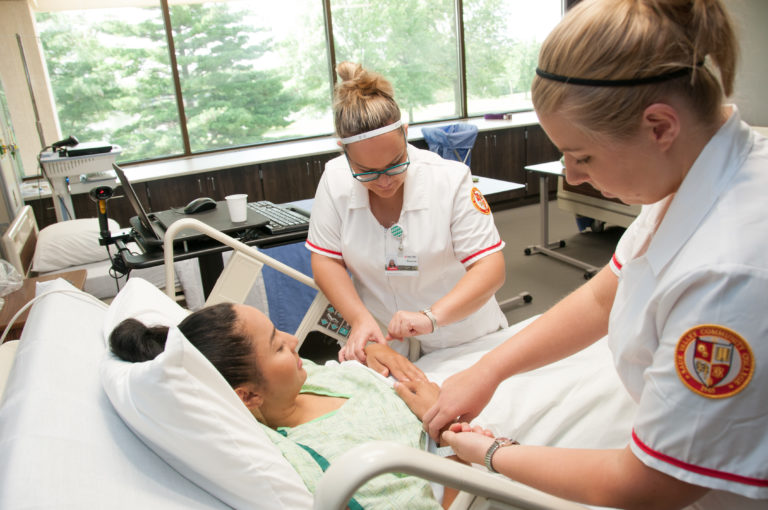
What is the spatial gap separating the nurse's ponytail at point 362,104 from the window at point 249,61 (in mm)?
3969

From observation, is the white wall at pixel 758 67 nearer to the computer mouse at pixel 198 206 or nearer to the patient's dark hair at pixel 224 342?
the computer mouse at pixel 198 206

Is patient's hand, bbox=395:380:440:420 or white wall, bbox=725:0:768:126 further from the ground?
white wall, bbox=725:0:768:126

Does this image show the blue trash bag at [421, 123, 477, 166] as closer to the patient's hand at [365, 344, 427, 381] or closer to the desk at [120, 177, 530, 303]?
the desk at [120, 177, 530, 303]

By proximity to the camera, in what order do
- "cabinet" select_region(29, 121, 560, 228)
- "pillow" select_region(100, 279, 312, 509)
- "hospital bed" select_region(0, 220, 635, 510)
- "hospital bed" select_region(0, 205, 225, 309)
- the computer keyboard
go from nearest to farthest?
"hospital bed" select_region(0, 220, 635, 510) → "pillow" select_region(100, 279, 312, 509) → the computer keyboard → "hospital bed" select_region(0, 205, 225, 309) → "cabinet" select_region(29, 121, 560, 228)

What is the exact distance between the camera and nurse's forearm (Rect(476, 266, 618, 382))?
47.6 inches

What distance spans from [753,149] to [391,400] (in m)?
1.00

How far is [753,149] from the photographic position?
30.6 inches

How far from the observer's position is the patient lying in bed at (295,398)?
45.7 inches

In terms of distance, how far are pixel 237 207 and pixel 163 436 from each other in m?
1.52

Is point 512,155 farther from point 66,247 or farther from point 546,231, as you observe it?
point 66,247

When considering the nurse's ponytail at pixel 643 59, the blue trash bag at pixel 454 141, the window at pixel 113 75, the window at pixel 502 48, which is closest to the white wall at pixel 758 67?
the blue trash bag at pixel 454 141

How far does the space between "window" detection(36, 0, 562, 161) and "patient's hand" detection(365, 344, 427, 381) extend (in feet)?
14.1

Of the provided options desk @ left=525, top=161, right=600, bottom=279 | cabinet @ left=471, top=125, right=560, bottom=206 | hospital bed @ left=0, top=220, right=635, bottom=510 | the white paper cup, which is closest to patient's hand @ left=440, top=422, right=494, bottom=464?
hospital bed @ left=0, top=220, right=635, bottom=510

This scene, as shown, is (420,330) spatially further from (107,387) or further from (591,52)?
(591,52)
